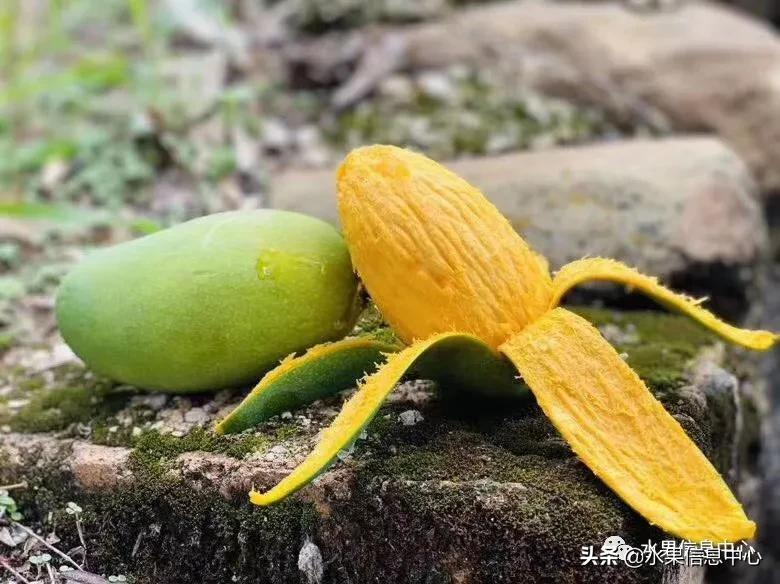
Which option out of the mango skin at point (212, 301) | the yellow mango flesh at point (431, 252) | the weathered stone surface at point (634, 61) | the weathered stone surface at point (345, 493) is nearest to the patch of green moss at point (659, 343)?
the weathered stone surface at point (345, 493)

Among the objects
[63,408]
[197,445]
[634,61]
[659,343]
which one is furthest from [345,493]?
[634,61]

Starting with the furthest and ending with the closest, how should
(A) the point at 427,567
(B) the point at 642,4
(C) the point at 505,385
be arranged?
(B) the point at 642,4, (C) the point at 505,385, (A) the point at 427,567

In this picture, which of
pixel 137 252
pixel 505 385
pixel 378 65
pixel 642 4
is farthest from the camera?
pixel 642 4

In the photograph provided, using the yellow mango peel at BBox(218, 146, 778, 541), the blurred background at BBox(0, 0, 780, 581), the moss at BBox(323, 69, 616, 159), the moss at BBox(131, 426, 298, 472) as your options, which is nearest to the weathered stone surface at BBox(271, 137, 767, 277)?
the blurred background at BBox(0, 0, 780, 581)

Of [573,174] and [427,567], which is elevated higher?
[573,174]

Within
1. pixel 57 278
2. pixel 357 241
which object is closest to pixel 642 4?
pixel 57 278

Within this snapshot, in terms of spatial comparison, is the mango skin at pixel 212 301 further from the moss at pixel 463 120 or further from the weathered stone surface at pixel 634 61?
the weathered stone surface at pixel 634 61

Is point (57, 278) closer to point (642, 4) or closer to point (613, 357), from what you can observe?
point (613, 357)
